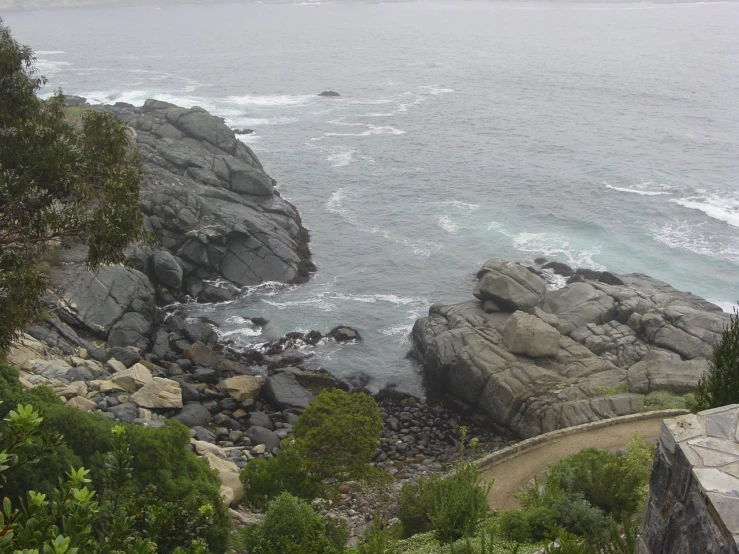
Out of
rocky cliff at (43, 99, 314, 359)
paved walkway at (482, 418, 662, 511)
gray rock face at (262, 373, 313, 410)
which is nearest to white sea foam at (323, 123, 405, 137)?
rocky cliff at (43, 99, 314, 359)

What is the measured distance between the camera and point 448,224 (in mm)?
63781

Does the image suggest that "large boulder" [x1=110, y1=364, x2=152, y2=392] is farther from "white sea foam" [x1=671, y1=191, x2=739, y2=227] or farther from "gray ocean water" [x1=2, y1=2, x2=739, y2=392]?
"white sea foam" [x1=671, y1=191, x2=739, y2=227]

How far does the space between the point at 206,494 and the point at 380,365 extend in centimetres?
2397

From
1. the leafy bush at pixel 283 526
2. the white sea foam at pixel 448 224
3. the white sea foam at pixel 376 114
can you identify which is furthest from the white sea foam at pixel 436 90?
the leafy bush at pixel 283 526

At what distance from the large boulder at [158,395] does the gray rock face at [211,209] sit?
47.6ft

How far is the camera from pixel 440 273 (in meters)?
55.2

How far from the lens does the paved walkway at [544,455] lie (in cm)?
2680

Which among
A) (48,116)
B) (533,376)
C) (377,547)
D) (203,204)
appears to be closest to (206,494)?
(377,547)

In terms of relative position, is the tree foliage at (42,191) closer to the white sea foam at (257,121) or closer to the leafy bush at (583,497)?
Result: the leafy bush at (583,497)

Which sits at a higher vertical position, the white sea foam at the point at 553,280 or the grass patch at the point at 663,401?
the grass patch at the point at 663,401

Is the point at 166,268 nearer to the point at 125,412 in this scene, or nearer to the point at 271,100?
the point at 125,412

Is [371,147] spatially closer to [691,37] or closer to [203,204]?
[203,204]

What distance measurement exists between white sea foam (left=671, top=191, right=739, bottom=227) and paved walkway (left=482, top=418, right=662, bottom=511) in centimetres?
3928

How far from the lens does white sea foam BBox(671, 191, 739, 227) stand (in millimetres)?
63469
